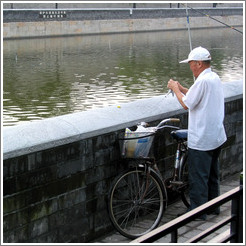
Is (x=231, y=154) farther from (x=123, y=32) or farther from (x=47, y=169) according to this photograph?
(x=123, y=32)

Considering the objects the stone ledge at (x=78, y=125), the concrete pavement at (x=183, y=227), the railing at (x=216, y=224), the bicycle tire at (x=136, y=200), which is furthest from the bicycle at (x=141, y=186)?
the railing at (x=216, y=224)

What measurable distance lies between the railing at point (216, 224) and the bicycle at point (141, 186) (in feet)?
5.43

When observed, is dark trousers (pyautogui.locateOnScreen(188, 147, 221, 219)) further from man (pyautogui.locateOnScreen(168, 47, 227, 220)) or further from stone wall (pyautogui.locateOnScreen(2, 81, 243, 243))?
stone wall (pyautogui.locateOnScreen(2, 81, 243, 243))

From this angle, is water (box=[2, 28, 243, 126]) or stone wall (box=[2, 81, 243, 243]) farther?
water (box=[2, 28, 243, 126])

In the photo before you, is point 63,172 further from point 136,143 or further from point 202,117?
point 202,117

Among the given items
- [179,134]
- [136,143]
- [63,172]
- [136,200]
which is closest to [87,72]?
[179,134]

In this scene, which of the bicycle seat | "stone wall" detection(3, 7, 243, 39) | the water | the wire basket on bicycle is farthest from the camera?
"stone wall" detection(3, 7, 243, 39)

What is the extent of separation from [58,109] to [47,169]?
9583mm

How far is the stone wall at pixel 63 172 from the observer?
4008mm

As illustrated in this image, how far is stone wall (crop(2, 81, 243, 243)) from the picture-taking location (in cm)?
401

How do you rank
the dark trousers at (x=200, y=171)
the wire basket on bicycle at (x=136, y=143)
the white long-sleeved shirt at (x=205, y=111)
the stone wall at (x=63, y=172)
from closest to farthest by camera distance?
the stone wall at (x=63, y=172)
the wire basket on bicycle at (x=136, y=143)
the white long-sleeved shirt at (x=205, y=111)
the dark trousers at (x=200, y=171)

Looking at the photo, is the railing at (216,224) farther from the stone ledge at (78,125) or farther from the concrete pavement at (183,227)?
the stone ledge at (78,125)

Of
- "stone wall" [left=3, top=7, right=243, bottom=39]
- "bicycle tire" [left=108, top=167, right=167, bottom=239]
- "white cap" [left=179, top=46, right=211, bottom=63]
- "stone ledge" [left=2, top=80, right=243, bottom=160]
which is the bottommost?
"bicycle tire" [left=108, top=167, right=167, bottom=239]

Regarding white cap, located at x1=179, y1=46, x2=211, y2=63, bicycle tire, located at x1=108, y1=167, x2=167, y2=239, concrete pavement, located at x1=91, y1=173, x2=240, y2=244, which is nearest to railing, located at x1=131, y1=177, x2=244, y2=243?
concrete pavement, located at x1=91, y1=173, x2=240, y2=244
